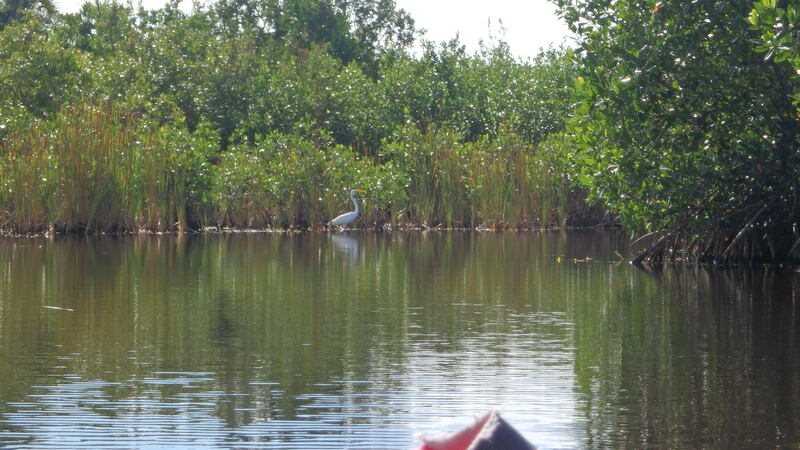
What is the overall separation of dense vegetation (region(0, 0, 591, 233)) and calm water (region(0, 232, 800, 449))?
811cm

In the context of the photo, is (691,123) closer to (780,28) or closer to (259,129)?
(780,28)

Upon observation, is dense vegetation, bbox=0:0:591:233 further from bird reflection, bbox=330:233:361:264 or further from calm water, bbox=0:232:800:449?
calm water, bbox=0:232:800:449

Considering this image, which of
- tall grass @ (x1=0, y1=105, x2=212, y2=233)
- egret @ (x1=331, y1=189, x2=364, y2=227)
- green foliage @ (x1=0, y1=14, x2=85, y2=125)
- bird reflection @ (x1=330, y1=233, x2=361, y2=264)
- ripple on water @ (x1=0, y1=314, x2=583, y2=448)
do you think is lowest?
ripple on water @ (x1=0, y1=314, x2=583, y2=448)

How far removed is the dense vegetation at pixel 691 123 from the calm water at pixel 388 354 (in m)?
1.08

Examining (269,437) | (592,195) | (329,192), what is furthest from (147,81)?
(269,437)

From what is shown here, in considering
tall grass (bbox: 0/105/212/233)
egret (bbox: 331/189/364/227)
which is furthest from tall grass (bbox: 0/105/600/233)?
egret (bbox: 331/189/364/227)

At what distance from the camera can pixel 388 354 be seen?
11.2m

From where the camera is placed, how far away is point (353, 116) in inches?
1635

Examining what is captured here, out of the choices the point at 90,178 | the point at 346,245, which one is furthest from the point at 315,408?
the point at 90,178

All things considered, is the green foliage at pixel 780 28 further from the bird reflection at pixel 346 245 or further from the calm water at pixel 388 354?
the bird reflection at pixel 346 245

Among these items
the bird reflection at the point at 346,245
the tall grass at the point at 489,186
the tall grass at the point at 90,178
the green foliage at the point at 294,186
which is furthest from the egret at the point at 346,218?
the tall grass at the point at 90,178

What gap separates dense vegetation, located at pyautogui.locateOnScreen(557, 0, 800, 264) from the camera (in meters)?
16.8

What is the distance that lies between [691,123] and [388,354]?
8396 millimetres

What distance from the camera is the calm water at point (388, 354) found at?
8.11 metres
